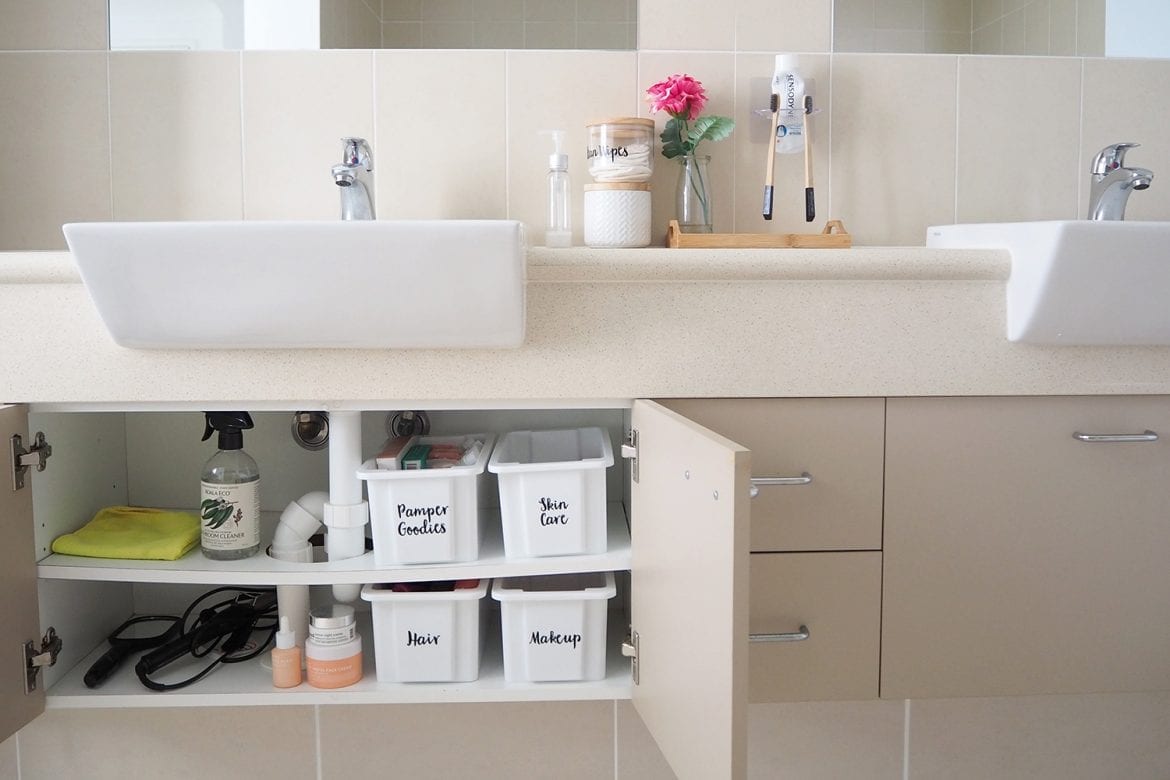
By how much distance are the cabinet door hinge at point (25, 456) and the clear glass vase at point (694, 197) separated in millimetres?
1043

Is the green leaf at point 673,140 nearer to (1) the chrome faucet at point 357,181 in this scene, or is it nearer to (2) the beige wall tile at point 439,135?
(2) the beige wall tile at point 439,135

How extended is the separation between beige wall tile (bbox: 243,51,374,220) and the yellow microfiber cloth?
1.77 ft

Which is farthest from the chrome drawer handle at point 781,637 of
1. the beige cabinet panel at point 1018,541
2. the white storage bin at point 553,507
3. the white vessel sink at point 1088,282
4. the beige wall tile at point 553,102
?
the beige wall tile at point 553,102

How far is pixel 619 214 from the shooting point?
165cm

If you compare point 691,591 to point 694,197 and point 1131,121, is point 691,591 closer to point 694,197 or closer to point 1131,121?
point 694,197

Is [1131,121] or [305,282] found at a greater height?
[1131,121]

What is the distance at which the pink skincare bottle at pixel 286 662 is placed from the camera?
150cm

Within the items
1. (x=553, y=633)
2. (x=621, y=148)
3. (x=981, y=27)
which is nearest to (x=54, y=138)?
(x=621, y=148)

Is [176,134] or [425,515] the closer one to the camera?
[425,515]

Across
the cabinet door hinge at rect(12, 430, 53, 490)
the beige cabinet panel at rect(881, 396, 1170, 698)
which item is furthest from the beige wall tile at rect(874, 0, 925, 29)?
the cabinet door hinge at rect(12, 430, 53, 490)

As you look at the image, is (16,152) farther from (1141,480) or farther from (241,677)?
(1141,480)

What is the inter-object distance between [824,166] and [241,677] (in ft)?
4.21

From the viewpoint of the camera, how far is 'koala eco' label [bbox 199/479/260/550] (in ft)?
5.09

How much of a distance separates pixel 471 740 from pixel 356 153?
3.38 ft
